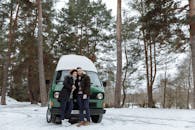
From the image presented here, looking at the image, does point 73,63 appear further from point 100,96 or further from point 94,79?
point 100,96

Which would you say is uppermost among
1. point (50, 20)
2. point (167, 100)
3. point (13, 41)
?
point (50, 20)

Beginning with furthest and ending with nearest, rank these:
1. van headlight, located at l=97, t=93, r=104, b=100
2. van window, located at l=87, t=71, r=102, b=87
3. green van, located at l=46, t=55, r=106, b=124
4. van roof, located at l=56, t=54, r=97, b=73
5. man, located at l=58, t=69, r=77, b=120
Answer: van roof, located at l=56, t=54, r=97, b=73 < van window, located at l=87, t=71, r=102, b=87 < van headlight, located at l=97, t=93, r=104, b=100 < green van, located at l=46, t=55, r=106, b=124 < man, located at l=58, t=69, r=77, b=120

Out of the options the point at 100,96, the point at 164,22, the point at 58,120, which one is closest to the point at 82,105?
the point at 100,96

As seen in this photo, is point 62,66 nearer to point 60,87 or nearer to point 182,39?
point 60,87

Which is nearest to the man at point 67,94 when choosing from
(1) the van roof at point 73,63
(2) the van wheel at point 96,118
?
(2) the van wheel at point 96,118

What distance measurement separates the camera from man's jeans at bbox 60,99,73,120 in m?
10.4

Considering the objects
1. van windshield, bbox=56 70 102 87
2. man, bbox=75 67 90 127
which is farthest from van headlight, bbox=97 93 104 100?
van windshield, bbox=56 70 102 87

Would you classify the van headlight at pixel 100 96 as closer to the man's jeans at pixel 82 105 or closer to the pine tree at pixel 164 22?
the man's jeans at pixel 82 105

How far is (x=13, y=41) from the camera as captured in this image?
35781mm

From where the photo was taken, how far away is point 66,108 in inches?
417

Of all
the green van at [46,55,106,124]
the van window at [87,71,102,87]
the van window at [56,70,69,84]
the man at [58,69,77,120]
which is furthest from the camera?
the van window at [87,71,102,87]

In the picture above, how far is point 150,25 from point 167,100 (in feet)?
133

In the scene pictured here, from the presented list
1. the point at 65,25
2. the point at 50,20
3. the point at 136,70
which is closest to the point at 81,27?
the point at 65,25

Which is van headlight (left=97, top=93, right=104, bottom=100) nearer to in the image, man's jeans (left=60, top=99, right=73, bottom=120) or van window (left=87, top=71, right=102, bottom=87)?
van window (left=87, top=71, right=102, bottom=87)
